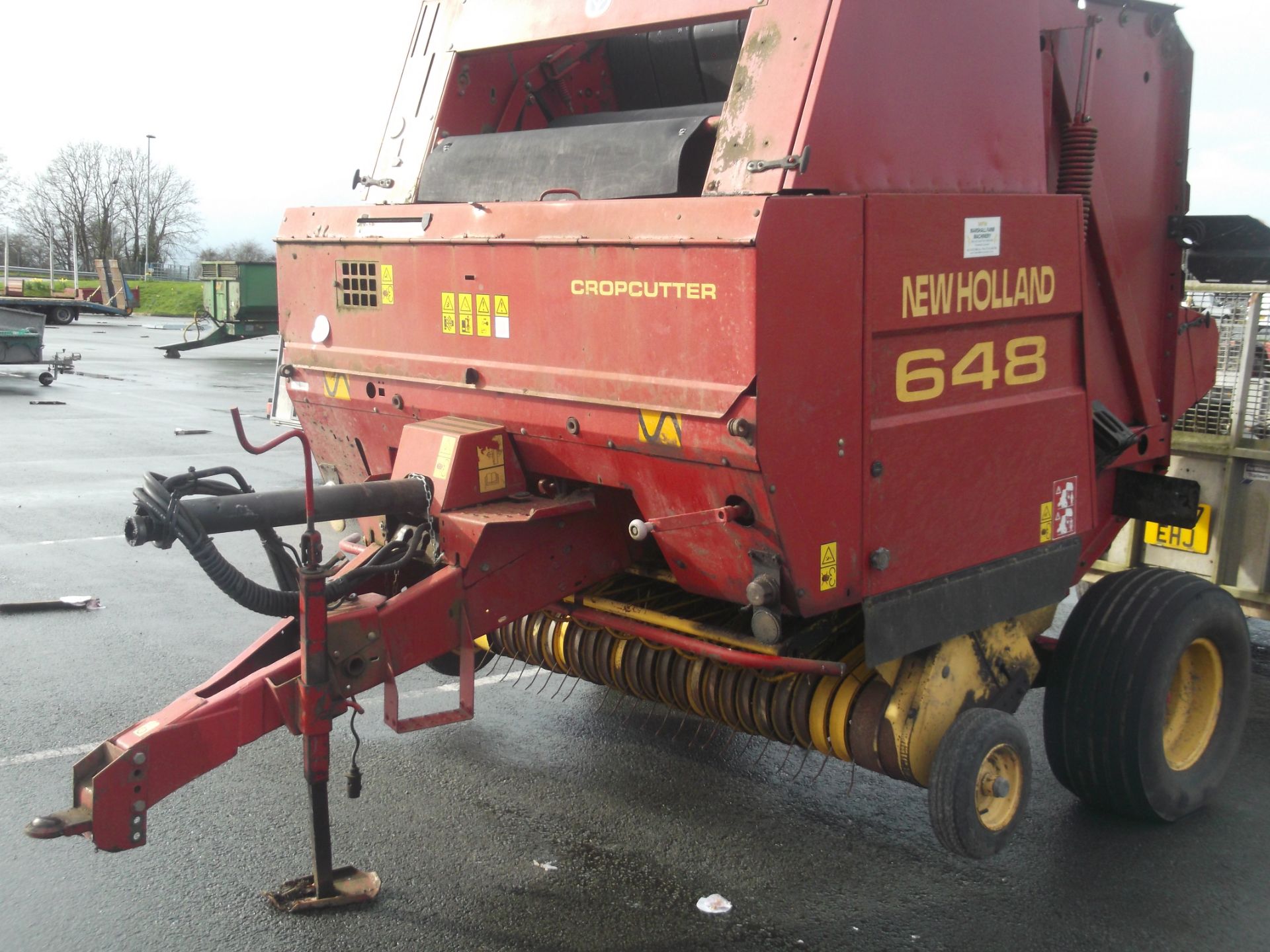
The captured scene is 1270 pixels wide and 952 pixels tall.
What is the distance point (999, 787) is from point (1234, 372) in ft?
9.19

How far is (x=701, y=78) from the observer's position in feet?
14.3

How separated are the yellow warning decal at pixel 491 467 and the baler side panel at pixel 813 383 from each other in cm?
103

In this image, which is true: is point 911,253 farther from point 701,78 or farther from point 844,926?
point 844,926

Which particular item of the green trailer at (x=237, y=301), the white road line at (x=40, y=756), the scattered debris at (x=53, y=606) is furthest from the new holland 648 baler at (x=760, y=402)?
the green trailer at (x=237, y=301)

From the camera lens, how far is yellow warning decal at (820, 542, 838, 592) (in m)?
3.31

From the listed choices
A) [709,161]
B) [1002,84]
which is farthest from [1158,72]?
[709,161]

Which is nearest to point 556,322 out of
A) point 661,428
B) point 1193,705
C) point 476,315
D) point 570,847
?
point 476,315

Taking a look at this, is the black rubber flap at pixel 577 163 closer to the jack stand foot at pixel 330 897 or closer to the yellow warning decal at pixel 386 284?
the yellow warning decal at pixel 386 284

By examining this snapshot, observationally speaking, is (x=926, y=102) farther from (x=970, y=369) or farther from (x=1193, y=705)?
(x=1193, y=705)

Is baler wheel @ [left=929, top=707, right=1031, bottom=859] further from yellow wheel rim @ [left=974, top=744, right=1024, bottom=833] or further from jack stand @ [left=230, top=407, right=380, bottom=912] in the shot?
jack stand @ [left=230, top=407, right=380, bottom=912]

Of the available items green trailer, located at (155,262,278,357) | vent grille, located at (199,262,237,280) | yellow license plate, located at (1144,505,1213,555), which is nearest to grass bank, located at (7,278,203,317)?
vent grille, located at (199,262,237,280)

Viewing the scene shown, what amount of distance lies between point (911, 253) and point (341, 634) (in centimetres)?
190

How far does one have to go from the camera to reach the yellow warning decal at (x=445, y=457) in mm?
3680

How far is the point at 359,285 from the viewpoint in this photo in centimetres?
425
